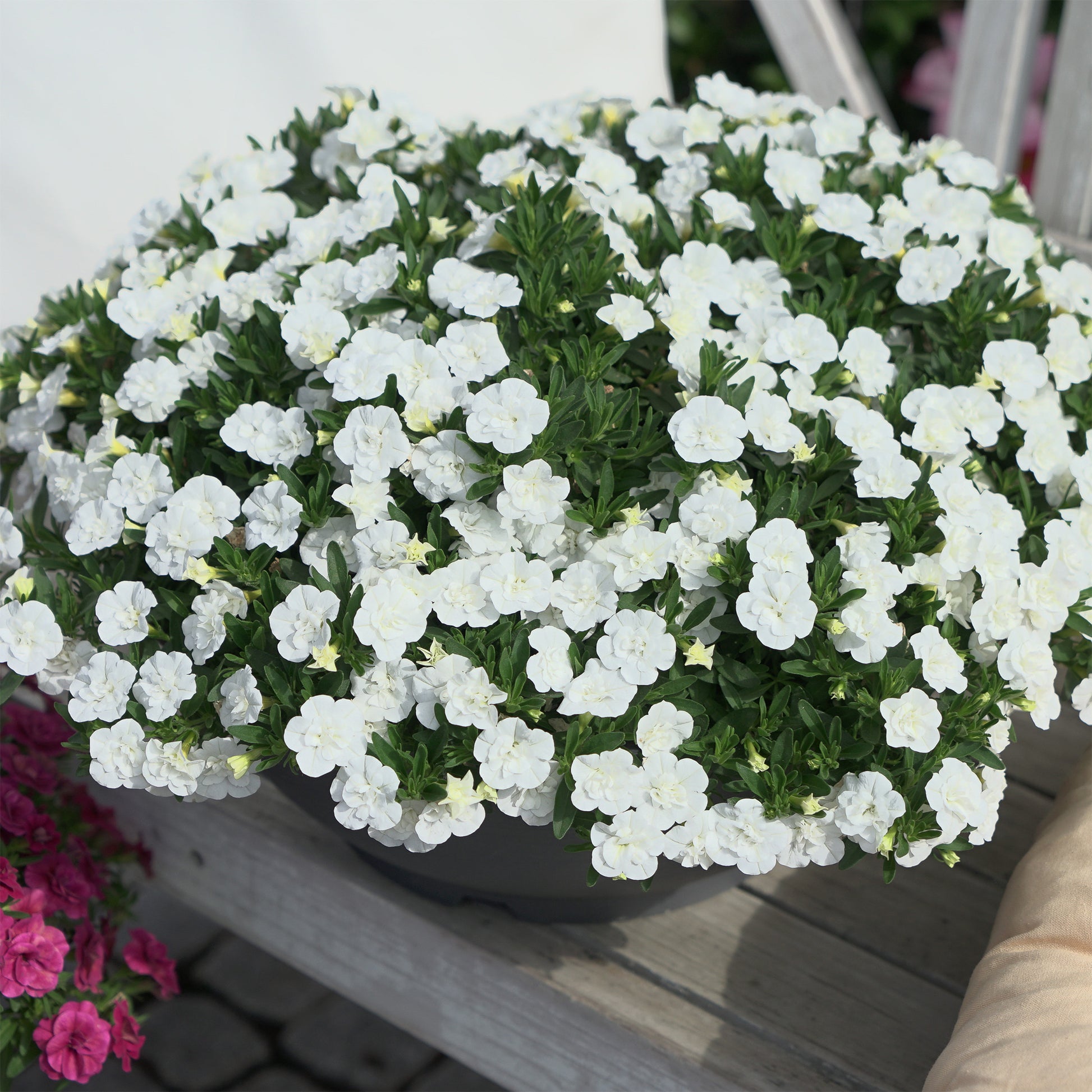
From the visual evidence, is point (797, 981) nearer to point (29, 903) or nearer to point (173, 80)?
point (29, 903)

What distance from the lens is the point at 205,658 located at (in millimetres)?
947

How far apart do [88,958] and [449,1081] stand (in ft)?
2.50

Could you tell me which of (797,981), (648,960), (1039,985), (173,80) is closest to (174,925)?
(648,960)

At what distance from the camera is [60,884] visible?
1284mm

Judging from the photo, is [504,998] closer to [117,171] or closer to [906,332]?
[906,332]

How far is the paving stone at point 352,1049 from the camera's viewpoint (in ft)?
5.92

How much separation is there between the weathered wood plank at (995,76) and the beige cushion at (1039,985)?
1.31 metres

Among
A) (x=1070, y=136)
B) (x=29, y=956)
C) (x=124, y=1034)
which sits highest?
(x=1070, y=136)

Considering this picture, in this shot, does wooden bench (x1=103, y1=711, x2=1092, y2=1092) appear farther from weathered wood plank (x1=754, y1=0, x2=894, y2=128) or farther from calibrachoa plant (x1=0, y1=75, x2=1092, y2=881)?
weathered wood plank (x1=754, y1=0, x2=894, y2=128)

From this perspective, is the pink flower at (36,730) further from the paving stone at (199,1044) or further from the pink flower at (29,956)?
the paving stone at (199,1044)

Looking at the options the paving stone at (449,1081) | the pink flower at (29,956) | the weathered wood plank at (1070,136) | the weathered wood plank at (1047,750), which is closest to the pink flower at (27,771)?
the pink flower at (29,956)

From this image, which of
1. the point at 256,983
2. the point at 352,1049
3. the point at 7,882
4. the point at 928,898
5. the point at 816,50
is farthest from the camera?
the point at 816,50

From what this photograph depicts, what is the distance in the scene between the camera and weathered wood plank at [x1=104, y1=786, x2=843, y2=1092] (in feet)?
3.57

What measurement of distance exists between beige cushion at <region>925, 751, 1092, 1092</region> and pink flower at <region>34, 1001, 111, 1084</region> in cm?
88
